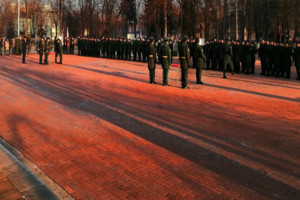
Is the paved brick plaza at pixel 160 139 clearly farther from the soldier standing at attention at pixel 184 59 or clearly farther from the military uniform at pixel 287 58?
the military uniform at pixel 287 58

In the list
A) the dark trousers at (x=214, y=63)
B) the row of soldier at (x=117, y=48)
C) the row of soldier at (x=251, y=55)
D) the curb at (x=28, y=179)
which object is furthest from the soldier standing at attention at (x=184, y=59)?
the row of soldier at (x=117, y=48)

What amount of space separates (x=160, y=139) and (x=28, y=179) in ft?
9.83

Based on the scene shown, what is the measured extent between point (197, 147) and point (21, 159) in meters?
3.23

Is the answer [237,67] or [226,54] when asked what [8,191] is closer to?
[226,54]

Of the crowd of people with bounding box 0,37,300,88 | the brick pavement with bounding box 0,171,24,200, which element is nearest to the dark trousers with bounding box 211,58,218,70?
the crowd of people with bounding box 0,37,300,88

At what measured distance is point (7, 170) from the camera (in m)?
5.37

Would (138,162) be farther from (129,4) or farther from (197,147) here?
(129,4)

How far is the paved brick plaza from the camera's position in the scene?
5.04 metres

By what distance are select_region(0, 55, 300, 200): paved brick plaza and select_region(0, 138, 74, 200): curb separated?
0.51 feet

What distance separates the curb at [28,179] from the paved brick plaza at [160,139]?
16cm

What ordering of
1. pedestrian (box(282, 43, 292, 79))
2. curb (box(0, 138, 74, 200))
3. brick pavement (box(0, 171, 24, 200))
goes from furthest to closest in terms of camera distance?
pedestrian (box(282, 43, 292, 79)) < curb (box(0, 138, 74, 200)) < brick pavement (box(0, 171, 24, 200))

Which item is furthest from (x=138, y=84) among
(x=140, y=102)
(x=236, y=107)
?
(x=236, y=107)

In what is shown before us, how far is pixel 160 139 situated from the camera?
7.23m

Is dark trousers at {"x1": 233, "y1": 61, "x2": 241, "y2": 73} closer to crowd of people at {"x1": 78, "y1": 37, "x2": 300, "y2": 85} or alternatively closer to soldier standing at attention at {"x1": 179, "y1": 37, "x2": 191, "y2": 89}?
crowd of people at {"x1": 78, "y1": 37, "x2": 300, "y2": 85}
